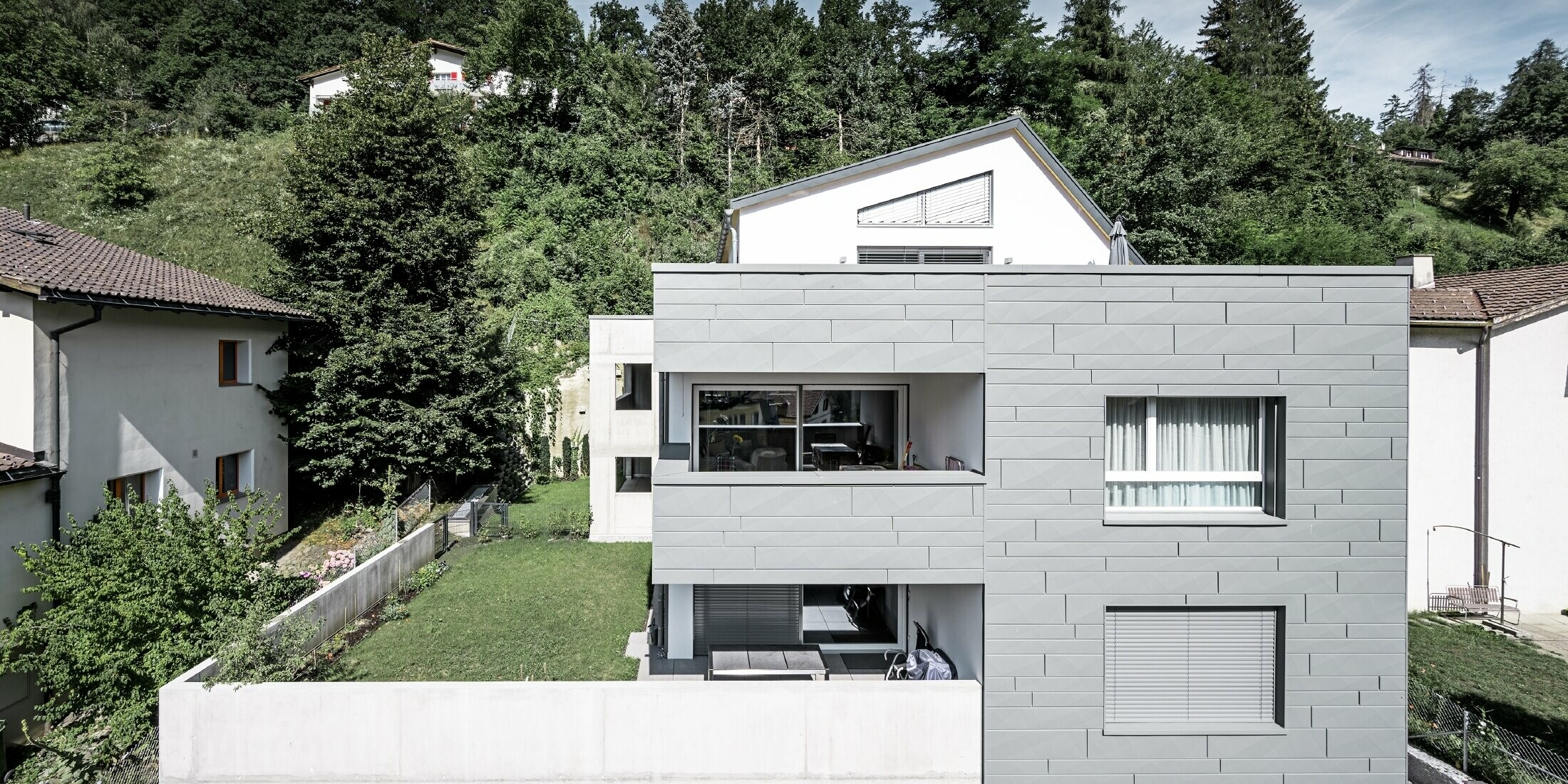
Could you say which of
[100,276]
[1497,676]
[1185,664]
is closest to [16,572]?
[100,276]

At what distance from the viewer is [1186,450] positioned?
7973 millimetres

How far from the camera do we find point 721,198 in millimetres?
33125

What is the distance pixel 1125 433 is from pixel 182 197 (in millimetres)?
42148

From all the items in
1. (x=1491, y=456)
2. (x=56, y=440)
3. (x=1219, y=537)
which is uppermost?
(x=56, y=440)

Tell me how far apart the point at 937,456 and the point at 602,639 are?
6.00 m

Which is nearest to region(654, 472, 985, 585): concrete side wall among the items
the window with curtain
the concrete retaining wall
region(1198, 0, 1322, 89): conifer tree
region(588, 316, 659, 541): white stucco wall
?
the window with curtain

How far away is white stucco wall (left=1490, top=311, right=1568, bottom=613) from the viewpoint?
567 inches

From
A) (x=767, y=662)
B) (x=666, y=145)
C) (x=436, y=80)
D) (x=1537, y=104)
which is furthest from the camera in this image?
(x=1537, y=104)

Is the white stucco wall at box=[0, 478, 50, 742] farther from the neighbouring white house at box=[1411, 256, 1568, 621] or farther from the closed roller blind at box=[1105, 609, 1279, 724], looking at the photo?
the neighbouring white house at box=[1411, 256, 1568, 621]

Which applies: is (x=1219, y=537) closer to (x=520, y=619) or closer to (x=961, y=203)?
(x=961, y=203)

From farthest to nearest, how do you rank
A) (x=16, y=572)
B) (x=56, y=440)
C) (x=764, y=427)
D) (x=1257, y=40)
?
(x=1257, y=40) < (x=56, y=440) < (x=16, y=572) < (x=764, y=427)

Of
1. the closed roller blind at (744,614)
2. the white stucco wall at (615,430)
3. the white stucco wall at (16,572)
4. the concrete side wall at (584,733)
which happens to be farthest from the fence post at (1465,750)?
the white stucco wall at (16,572)

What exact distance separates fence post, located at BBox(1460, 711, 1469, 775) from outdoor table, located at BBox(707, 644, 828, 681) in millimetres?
6964

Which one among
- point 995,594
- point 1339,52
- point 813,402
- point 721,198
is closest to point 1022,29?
point 721,198
